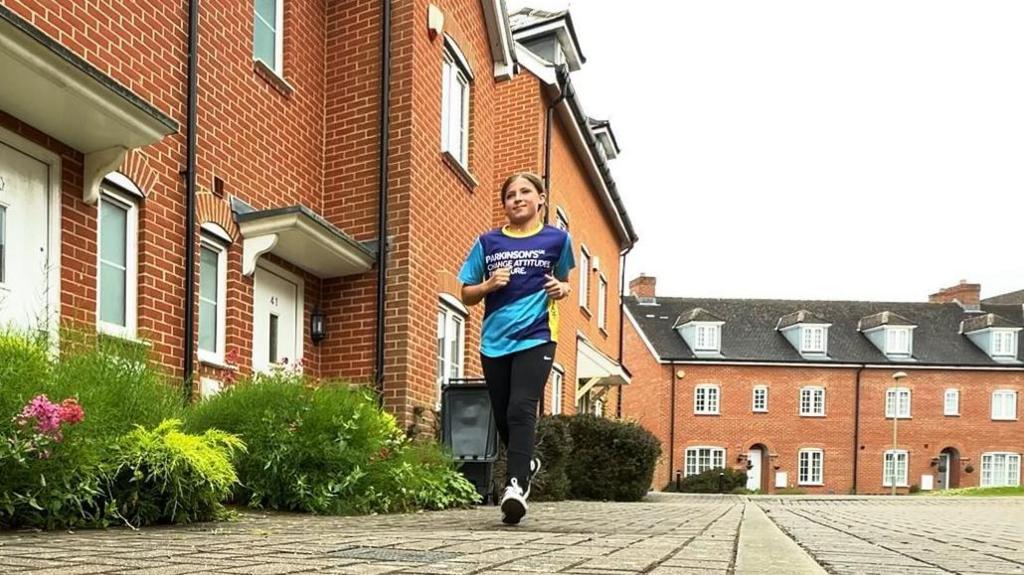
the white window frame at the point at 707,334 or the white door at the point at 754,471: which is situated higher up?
the white window frame at the point at 707,334

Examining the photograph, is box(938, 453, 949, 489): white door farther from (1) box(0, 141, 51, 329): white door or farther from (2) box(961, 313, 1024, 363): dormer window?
(1) box(0, 141, 51, 329): white door

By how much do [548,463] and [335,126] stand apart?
16.4ft

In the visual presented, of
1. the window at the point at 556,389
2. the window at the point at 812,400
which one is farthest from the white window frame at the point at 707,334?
the window at the point at 556,389

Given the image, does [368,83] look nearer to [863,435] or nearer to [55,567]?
[55,567]

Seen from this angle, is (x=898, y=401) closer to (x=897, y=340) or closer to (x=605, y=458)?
(x=897, y=340)

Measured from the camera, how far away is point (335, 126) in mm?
9531

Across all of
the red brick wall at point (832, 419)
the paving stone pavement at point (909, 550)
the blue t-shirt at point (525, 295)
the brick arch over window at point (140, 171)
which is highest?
the brick arch over window at point (140, 171)

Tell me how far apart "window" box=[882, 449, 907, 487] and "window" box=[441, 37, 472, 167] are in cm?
3578

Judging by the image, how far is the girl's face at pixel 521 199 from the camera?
463 cm

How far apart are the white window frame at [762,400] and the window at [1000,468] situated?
1077 centimetres

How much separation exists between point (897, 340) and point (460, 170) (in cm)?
3813

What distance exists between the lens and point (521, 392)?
4.55m

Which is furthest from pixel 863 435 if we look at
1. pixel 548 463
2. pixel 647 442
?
pixel 548 463

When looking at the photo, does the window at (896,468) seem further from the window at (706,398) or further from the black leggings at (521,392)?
the black leggings at (521,392)
